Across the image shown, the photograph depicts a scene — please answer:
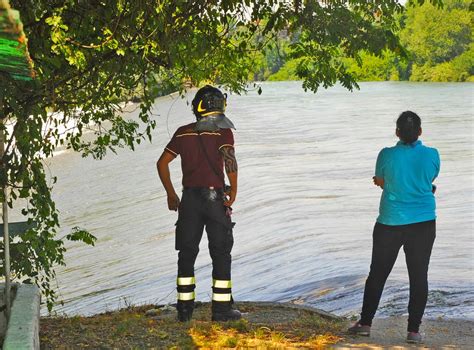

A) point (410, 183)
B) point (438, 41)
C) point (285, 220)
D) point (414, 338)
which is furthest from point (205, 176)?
point (438, 41)

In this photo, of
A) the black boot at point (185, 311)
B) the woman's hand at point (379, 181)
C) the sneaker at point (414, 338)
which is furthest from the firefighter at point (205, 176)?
the sneaker at point (414, 338)

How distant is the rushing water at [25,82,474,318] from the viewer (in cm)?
1636

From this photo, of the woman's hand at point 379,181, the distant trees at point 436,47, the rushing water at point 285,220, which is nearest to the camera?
the woman's hand at point 379,181

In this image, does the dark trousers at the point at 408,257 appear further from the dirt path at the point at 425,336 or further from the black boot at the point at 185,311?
the black boot at the point at 185,311

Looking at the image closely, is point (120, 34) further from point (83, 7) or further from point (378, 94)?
point (378, 94)

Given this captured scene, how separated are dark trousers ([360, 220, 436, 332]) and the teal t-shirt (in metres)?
0.07

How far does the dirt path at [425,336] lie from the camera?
7914 mm

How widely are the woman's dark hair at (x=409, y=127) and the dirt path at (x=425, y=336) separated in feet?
5.15

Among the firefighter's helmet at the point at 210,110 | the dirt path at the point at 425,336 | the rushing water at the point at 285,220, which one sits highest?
the firefighter's helmet at the point at 210,110

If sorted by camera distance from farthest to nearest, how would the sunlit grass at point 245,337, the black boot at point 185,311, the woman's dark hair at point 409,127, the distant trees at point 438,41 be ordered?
1. the distant trees at point 438,41
2. the black boot at point 185,311
3. the woman's dark hair at point 409,127
4. the sunlit grass at point 245,337

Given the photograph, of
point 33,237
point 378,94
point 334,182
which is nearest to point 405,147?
point 33,237

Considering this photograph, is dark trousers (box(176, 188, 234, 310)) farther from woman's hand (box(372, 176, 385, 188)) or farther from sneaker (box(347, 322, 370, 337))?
woman's hand (box(372, 176, 385, 188))

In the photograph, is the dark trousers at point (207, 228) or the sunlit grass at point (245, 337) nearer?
the sunlit grass at point (245, 337)

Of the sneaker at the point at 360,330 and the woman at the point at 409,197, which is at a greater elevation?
the woman at the point at 409,197
